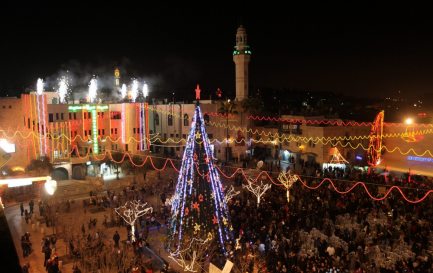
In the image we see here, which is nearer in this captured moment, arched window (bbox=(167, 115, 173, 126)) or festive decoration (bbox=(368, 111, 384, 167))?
festive decoration (bbox=(368, 111, 384, 167))

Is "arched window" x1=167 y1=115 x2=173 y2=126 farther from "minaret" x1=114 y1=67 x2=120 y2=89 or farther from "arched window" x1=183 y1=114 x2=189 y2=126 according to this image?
"minaret" x1=114 y1=67 x2=120 y2=89

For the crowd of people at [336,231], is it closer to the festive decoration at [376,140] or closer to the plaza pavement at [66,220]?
the plaza pavement at [66,220]

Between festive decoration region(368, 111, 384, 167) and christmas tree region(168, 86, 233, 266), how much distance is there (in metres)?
15.5

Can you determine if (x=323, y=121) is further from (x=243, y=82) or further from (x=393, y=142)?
(x=243, y=82)

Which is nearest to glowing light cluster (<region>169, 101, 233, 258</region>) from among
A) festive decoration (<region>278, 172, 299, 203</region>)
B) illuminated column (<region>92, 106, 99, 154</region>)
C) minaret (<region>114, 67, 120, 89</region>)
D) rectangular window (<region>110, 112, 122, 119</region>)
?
festive decoration (<region>278, 172, 299, 203</region>)

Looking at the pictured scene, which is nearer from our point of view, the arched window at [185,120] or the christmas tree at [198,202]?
the christmas tree at [198,202]

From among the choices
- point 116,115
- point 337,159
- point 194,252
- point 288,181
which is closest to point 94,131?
point 116,115

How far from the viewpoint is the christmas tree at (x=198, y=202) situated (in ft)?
47.1

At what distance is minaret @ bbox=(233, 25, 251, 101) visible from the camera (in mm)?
43406

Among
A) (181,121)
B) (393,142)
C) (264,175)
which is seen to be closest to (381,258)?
(264,175)

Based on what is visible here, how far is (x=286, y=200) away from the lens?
66.9 feet

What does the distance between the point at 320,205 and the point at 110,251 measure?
985 cm

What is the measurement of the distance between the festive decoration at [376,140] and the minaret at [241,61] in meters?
18.9

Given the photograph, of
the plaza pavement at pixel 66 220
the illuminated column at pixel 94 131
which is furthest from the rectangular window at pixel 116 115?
the plaza pavement at pixel 66 220
